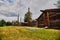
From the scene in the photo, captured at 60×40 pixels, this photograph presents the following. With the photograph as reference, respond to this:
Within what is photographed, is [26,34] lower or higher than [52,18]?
lower

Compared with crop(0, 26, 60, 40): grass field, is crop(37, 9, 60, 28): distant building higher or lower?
higher

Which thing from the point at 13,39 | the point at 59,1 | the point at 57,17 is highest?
the point at 59,1

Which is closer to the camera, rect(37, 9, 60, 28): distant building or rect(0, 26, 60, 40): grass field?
rect(0, 26, 60, 40): grass field

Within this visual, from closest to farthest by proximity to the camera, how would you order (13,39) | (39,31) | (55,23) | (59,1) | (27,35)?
(13,39), (27,35), (39,31), (55,23), (59,1)

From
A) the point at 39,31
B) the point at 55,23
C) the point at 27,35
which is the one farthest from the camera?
the point at 55,23

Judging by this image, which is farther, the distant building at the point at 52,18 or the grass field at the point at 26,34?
the distant building at the point at 52,18

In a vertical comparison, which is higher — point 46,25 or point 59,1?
point 59,1

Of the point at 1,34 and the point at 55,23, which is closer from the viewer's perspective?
the point at 1,34

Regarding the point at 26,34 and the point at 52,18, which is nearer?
the point at 26,34

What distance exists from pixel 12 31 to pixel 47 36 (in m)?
3.61

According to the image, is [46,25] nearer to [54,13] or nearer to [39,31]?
[54,13]

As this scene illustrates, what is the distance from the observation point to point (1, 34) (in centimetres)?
1786

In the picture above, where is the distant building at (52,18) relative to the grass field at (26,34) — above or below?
above

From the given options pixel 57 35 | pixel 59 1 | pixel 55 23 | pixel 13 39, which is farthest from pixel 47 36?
pixel 59 1
